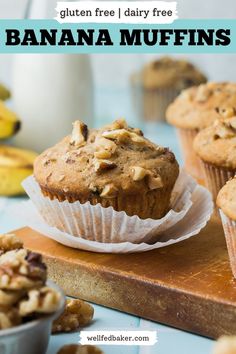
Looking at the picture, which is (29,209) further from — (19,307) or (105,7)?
(19,307)

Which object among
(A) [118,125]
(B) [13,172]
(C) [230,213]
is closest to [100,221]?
(A) [118,125]

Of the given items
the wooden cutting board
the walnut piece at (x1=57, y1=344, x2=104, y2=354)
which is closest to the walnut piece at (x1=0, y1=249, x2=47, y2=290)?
the walnut piece at (x1=57, y1=344, x2=104, y2=354)

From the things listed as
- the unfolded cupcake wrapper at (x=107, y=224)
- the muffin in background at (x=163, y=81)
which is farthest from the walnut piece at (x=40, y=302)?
the muffin in background at (x=163, y=81)

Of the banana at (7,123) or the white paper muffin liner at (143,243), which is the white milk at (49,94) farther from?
the white paper muffin liner at (143,243)

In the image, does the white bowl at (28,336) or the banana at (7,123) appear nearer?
the white bowl at (28,336)

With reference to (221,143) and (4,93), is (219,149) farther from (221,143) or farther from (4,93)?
(4,93)

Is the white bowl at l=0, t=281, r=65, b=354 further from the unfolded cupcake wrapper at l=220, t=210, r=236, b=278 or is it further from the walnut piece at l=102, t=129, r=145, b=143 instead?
the walnut piece at l=102, t=129, r=145, b=143
